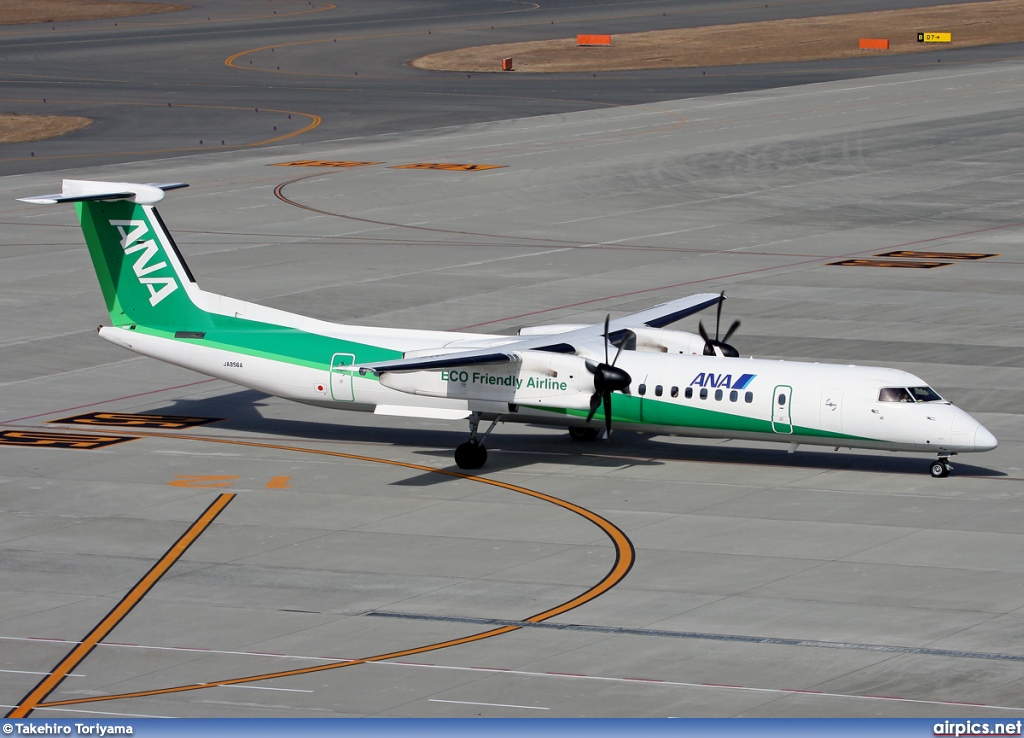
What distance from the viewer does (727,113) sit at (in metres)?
98.9

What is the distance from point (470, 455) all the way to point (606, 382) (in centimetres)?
376

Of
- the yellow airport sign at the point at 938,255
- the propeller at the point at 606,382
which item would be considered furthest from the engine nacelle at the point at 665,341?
the yellow airport sign at the point at 938,255

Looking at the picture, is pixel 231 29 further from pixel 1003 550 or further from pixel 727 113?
pixel 1003 550

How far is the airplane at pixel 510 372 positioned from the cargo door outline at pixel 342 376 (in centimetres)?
3

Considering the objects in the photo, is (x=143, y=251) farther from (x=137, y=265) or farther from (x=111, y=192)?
(x=111, y=192)

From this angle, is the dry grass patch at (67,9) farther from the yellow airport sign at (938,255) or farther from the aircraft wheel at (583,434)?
the aircraft wheel at (583,434)

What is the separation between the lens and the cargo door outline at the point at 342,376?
36.8 meters

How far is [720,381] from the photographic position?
34.6 m

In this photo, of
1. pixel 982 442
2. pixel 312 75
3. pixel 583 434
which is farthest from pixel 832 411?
pixel 312 75

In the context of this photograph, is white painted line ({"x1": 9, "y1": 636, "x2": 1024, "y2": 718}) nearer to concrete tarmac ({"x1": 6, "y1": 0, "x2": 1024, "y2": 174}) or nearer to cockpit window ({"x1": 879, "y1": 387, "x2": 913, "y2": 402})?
cockpit window ({"x1": 879, "y1": 387, "x2": 913, "y2": 402})

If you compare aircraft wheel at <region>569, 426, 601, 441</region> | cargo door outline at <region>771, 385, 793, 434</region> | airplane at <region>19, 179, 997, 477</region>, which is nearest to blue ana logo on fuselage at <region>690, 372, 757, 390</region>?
airplane at <region>19, 179, 997, 477</region>

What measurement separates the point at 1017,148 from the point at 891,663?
226ft

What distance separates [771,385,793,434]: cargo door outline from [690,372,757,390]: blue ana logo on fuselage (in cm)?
70

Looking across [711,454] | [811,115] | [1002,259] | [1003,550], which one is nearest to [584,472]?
[711,454]
